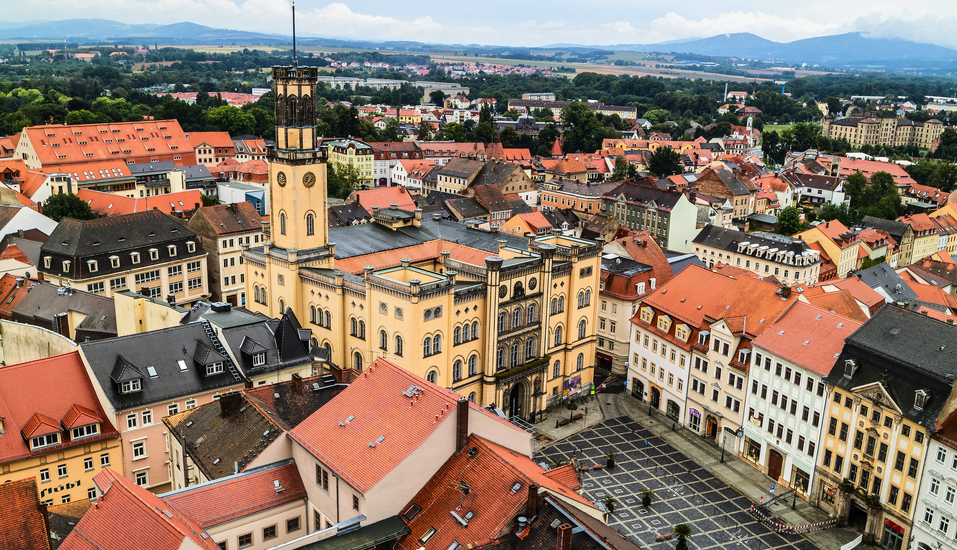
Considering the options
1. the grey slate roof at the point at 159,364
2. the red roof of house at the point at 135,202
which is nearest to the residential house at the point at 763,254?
the grey slate roof at the point at 159,364

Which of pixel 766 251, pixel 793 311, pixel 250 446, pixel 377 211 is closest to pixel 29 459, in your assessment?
pixel 250 446

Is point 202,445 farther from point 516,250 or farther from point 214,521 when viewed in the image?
point 516,250

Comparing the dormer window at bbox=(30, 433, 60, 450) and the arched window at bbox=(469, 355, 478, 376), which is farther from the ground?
the dormer window at bbox=(30, 433, 60, 450)

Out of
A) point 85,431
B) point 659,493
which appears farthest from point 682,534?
point 85,431

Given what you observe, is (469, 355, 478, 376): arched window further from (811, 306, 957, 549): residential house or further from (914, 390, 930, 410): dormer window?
(914, 390, 930, 410): dormer window

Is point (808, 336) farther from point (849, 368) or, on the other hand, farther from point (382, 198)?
point (382, 198)

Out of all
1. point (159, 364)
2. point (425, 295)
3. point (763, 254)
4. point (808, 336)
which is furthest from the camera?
point (763, 254)

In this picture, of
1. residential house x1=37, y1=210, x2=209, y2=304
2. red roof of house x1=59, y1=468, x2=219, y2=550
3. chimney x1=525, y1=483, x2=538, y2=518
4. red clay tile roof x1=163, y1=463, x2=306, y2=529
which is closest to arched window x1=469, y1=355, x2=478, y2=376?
red clay tile roof x1=163, y1=463, x2=306, y2=529
